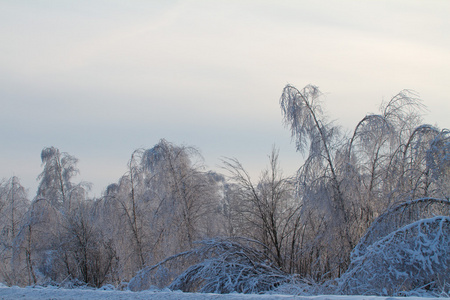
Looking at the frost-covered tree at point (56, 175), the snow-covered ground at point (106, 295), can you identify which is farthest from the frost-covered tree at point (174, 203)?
the frost-covered tree at point (56, 175)

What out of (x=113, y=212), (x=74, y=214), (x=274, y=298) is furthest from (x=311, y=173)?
(x=74, y=214)

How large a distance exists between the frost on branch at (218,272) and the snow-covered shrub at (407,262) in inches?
105

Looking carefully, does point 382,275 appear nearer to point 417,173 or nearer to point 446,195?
point 446,195

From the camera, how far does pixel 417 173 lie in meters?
10.7

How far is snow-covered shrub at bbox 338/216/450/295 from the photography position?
7.83 metres

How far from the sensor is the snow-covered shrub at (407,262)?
7832 millimetres

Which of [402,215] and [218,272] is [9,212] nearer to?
[218,272]

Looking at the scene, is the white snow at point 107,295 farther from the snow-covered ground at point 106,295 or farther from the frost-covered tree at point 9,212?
the frost-covered tree at point 9,212

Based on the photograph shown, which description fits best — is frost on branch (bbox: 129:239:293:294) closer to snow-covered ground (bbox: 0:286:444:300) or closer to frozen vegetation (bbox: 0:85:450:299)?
frozen vegetation (bbox: 0:85:450:299)

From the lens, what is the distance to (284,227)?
15.6 metres

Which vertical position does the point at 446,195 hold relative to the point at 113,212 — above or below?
below

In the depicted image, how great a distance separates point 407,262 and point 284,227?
775 cm

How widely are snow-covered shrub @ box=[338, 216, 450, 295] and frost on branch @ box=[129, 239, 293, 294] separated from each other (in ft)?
8.71

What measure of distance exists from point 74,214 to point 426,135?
1813cm
